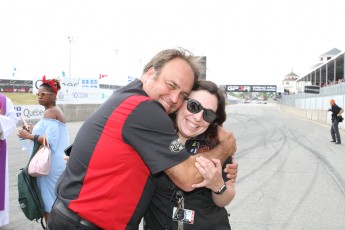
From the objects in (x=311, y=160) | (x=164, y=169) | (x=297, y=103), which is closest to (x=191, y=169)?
(x=164, y=169)

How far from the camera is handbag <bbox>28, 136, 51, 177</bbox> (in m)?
4.07

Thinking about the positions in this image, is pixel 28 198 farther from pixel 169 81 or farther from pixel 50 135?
pixel 169 81

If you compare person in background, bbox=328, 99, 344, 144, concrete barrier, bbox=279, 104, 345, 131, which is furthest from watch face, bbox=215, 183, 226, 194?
concrete barrier, bbox=279, 104, 345, 131

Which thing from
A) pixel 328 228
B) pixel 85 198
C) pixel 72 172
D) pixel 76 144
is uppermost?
pixel 76 144

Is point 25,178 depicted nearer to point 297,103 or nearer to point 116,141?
point 116,141

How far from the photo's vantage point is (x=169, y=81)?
2076 mm

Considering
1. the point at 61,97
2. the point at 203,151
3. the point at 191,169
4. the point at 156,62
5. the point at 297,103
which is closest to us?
the point at 191,169

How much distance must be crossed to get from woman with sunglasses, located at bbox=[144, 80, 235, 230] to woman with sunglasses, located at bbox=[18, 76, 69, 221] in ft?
8.09

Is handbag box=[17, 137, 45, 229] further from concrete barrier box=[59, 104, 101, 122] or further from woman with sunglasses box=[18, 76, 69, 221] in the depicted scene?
concrete barrier box=[59, 104, 101, 122]

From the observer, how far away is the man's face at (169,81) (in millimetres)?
2072

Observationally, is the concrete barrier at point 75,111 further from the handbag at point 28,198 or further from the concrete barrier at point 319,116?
the handbag at point 28,198

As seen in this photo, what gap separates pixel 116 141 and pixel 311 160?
34.3 feet

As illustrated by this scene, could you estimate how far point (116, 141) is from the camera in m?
1.78

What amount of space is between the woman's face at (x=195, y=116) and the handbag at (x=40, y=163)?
91.9 inches
